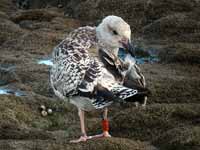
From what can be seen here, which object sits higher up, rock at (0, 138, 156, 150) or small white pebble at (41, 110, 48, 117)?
rock at (0, 138, 156, 150)

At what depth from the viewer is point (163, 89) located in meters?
21.2

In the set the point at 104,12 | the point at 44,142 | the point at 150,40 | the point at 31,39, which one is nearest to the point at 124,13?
the point at 104,12

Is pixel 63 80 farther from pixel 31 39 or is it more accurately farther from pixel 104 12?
pixel 104 12

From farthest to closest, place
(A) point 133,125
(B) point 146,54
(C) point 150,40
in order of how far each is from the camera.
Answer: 1. (C) point 150,40
2. (B) point 146,54
3. (A) point 133,125

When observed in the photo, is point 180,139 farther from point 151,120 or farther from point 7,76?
point 7,76

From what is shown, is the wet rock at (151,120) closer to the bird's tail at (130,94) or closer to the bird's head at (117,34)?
the bird's head at (117,34)

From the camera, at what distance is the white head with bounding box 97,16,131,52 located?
585 inches

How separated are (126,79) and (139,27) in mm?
19038

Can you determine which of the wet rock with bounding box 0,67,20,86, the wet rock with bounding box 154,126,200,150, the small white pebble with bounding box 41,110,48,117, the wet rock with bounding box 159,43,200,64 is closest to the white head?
the wet rock with bounding box 154,126,200,150

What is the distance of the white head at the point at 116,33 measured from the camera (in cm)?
1486

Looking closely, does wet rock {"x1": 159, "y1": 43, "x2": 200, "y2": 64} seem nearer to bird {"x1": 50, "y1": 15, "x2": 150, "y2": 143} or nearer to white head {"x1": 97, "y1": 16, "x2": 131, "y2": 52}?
bird {"x1": 50, "y1": 15, "x2": 150, "y2": 143}

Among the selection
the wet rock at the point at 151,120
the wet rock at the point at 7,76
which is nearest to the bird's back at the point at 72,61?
the wet rock at the point at 151,120

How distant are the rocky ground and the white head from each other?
2171 mm

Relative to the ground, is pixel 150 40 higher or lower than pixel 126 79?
lower
